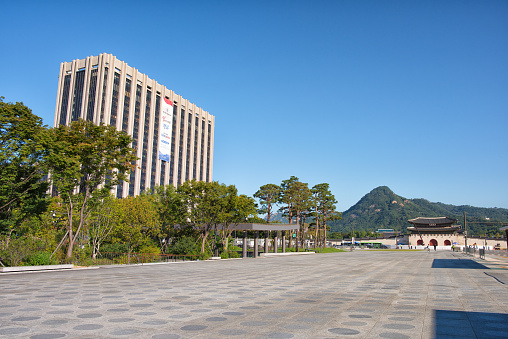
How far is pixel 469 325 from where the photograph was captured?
23.3 feet

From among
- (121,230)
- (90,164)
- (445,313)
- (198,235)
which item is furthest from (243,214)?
(445,313)

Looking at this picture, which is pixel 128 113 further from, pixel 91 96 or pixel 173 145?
pixel 173 145

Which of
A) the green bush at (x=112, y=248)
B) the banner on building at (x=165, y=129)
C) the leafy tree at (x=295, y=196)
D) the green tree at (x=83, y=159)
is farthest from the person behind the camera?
the banner on building at (x=165, y=129)

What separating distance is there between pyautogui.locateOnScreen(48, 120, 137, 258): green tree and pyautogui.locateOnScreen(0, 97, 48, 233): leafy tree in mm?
954

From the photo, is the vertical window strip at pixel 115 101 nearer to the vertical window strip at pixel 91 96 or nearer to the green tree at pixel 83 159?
the vertical window strip at pixel 91 96

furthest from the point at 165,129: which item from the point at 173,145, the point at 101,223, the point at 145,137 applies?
the point at 101,223

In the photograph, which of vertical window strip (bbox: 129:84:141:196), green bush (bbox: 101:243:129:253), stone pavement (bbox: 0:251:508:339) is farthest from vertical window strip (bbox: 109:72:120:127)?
stone pavement (bbox: 0:251:508:339)

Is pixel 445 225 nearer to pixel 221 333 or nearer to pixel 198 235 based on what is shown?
pixel 198 235

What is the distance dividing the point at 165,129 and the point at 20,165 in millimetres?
83249

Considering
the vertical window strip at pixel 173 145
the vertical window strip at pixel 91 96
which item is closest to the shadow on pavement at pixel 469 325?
the vertical window strip at pixel 91 96

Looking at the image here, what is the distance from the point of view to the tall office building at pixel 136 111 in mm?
86125

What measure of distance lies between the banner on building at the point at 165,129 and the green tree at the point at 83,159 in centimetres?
7552

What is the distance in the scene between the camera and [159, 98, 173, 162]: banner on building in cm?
10044

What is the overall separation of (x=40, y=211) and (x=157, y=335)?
19716 mm
